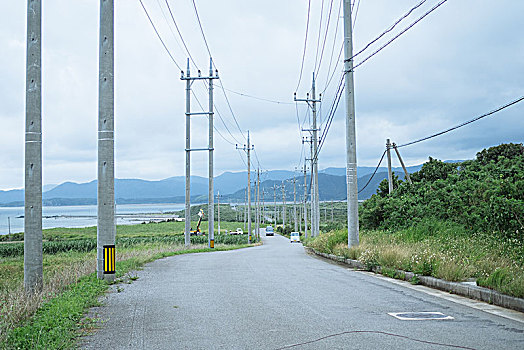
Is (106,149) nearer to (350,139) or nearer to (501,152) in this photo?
(350,139)

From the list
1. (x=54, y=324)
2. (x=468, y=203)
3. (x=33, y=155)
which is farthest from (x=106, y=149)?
(x=468, y=203)

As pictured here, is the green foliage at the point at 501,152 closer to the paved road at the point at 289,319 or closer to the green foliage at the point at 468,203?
the green foliage at the point at 468,203

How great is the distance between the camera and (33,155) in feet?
36.6

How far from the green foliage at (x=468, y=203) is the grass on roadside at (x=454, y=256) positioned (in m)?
0.68

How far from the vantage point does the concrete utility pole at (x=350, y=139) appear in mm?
19766

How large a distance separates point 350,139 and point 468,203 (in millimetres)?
5176

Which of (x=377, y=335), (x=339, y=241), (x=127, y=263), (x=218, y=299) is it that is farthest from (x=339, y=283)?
(x=339, y=241)

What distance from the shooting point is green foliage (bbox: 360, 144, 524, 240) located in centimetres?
1634

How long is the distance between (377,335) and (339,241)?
17.3 meters

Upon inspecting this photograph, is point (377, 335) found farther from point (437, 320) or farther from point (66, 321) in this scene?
point (66, 321)

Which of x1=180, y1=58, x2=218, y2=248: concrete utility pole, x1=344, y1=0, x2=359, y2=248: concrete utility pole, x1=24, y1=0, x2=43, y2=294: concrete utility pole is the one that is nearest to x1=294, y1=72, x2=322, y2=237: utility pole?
x1=180, y1=58, x2=218, y2=248: concrete utility pole

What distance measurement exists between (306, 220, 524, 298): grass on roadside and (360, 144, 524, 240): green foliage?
68 centimetres

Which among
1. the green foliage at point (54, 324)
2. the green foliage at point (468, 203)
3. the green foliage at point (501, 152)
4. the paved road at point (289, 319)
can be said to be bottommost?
the paved road at point (289, 319)

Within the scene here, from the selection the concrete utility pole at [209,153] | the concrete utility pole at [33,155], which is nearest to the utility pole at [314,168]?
the concrete utility pole at [209,153]
